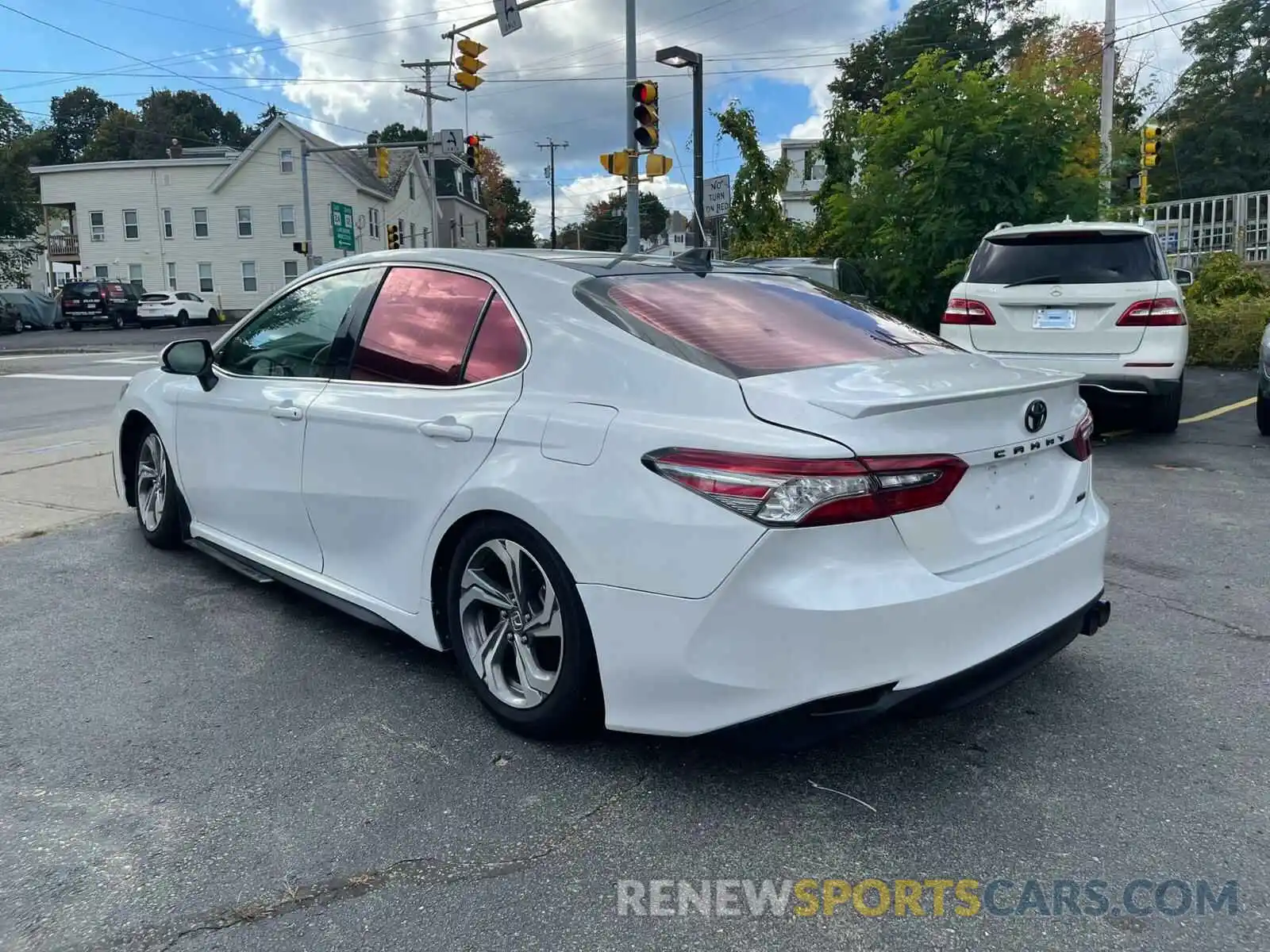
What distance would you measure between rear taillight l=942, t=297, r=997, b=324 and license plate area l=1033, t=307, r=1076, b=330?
0.34 meters

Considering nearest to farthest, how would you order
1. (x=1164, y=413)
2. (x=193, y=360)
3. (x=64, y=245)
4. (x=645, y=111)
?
(x=193, y=360), (x=1164, y=413), (x=645, y=111), (x=64, y=245)

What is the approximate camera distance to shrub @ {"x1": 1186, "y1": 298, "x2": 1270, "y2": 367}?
1334cm

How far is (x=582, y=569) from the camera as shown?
9.37 feet

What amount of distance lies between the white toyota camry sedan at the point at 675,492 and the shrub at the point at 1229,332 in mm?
11775

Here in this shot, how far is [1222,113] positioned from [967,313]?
1978 inches

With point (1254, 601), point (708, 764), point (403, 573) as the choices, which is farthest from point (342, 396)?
point (1254, 601)

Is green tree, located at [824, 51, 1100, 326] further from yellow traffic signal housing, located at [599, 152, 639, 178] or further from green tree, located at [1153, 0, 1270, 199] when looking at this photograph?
green tree, located at [1153, 0, 1270, 199]

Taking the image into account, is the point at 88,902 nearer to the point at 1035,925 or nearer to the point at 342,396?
the point at 342,396

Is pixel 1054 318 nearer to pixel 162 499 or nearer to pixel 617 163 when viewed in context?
pixel 162 499

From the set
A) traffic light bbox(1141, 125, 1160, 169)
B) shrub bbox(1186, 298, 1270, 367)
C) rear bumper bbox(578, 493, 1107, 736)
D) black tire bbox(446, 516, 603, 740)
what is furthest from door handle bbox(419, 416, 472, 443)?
traffic light bbox(1141, 125, 1160, 169)

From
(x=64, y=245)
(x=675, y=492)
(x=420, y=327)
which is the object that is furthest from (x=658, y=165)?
(x=64, y=245)

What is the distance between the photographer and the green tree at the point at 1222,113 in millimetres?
48406

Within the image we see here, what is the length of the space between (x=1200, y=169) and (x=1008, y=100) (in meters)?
45.8

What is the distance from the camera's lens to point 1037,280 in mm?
8133
